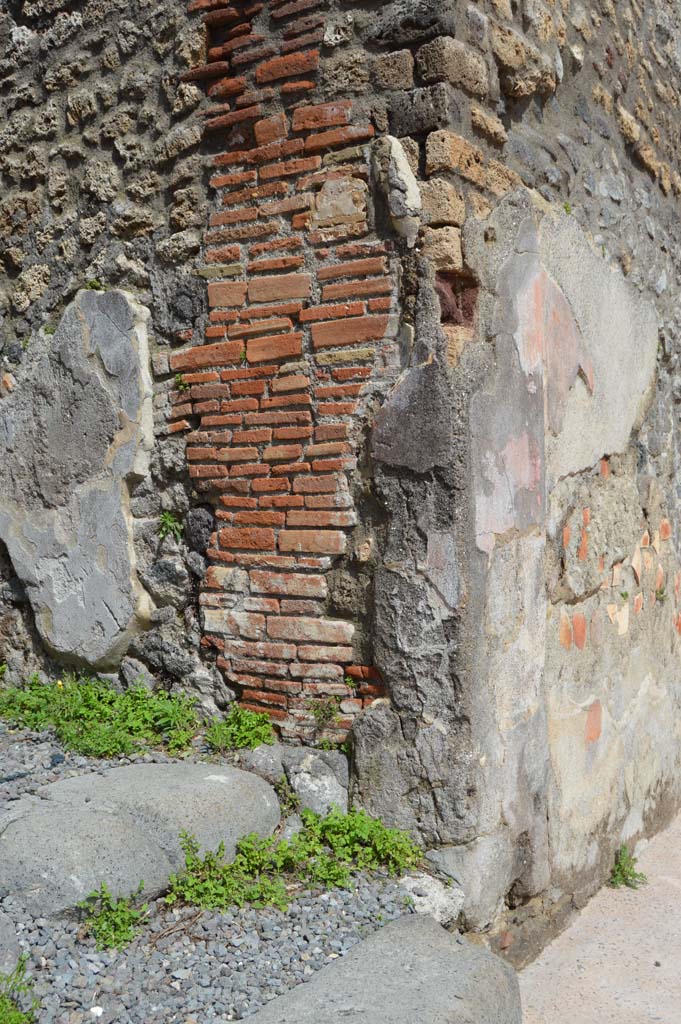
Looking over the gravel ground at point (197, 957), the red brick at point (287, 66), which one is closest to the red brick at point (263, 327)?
the red brick at point (287, 66)

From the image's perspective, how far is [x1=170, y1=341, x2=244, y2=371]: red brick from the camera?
3.31 meters

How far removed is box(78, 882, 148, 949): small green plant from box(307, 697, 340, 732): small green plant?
84 cm

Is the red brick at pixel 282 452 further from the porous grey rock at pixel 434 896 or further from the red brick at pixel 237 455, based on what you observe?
the porous grey rock at pixel 434 896

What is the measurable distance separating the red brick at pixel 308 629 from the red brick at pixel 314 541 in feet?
0.74

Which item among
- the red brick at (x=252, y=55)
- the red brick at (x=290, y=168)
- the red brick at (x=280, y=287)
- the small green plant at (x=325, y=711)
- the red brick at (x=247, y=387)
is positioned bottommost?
the small green plant at (x=325, y=711)

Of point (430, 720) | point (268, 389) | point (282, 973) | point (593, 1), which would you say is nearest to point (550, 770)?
point (430, 720)

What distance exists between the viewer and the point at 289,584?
317cm

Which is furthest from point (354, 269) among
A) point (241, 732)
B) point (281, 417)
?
point (241, 732)

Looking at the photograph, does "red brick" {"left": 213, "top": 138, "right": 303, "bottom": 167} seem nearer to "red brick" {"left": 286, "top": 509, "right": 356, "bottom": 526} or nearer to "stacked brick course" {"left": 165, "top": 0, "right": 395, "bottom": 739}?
"stacked brick course" {"left": 165, "top": 0, "right": 395, "bottom": 739}

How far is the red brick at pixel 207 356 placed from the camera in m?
3.31

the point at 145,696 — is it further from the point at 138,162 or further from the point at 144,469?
the point at 138,162

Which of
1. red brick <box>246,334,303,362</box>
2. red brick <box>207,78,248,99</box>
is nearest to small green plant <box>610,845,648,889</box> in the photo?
red brick <box>246,334,303,362</box>

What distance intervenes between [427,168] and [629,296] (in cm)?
154

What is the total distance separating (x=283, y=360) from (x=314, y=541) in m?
0.61
